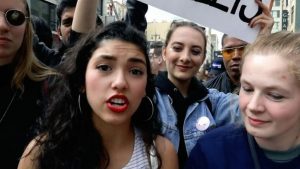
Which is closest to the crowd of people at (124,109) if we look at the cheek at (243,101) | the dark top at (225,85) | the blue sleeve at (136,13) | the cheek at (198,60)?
the cheek at (243,101)

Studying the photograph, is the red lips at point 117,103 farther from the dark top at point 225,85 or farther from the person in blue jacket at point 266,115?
the dark top at point 225,85

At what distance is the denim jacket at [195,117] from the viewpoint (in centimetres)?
240

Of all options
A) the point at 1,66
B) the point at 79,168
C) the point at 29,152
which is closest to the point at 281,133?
the point at 79,168

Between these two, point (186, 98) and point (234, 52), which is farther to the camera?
point (234, 52)

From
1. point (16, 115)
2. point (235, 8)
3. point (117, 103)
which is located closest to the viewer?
point (117, 103)

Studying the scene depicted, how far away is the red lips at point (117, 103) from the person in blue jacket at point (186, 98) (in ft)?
1.55

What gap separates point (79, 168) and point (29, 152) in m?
0.23

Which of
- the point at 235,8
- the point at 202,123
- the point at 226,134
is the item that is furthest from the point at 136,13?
the point at 226,134

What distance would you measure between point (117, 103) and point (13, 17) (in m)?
0.72

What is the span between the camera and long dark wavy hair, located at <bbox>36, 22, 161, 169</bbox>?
6.37 ft

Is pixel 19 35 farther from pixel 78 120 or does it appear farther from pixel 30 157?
pixel 30 157

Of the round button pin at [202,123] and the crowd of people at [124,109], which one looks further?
the round button pin at [202,123]

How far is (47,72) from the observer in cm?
225

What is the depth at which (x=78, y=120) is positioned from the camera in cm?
206
